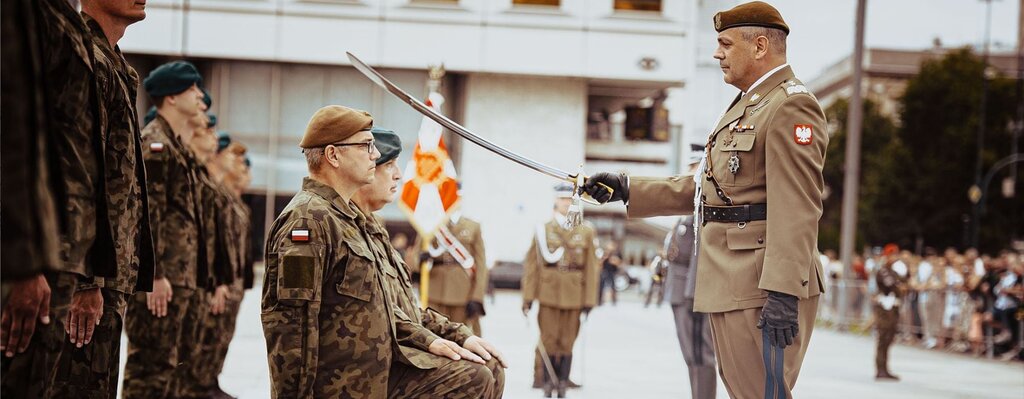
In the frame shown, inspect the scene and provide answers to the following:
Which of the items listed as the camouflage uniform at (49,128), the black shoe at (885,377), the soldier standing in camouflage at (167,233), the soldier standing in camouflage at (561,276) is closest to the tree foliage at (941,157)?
the black shoe at (885,377)

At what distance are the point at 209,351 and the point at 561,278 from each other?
441 cm

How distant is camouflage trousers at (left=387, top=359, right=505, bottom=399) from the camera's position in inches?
180

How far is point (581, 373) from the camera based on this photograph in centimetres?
1295

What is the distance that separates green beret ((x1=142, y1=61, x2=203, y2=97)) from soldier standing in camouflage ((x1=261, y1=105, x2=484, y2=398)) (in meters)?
2.59

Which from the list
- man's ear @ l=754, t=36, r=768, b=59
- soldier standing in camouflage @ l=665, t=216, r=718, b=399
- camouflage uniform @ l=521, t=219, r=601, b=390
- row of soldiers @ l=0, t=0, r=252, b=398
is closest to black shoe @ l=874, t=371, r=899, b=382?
camouflage uniform @ l=521, t=219, r=601, b=390

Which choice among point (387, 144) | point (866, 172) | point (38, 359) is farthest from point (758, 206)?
point (866, 172)

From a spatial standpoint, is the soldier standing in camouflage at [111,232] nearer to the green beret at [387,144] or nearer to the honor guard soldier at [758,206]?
the green beret at [387,144]

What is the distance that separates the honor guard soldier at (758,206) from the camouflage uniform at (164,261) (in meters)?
2.88

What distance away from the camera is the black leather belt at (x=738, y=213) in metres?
4.96

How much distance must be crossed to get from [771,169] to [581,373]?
27.4 ft

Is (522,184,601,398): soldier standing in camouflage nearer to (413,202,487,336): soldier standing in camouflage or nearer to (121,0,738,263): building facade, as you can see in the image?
(413,202,487,336): soldier standing in camouflage

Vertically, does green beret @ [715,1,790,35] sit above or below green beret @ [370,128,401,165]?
above

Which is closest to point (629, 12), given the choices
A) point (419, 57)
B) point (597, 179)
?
point (419, 57)

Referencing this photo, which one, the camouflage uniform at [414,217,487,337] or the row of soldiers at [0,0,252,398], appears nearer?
the row of soldiers at [0,0,252,398]
